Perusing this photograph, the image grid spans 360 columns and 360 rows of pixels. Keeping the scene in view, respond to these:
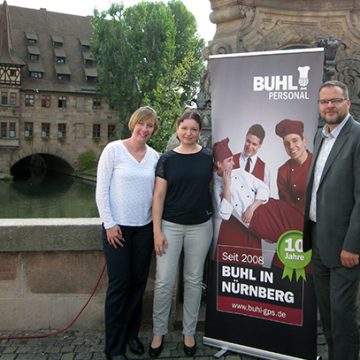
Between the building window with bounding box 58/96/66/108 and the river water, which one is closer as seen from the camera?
the river water

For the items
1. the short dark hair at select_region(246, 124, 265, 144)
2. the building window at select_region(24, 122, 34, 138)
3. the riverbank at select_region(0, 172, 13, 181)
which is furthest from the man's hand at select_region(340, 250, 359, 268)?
the building window at select_region(24, 122, 34, 138)

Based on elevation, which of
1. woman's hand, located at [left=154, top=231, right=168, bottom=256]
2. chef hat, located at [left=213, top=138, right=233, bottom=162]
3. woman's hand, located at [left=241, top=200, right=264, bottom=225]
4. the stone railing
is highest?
chef hat, located at [left=213, top=138, right=233, bottom=162]

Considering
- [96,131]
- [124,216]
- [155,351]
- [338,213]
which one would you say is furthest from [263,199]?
[96,131]

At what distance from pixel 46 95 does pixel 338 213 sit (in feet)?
144

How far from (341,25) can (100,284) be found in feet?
12.3

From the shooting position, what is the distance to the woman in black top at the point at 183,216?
3.24m

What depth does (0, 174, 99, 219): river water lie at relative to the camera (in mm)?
22594

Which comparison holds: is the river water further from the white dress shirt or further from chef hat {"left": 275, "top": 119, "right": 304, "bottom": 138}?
chef hat {"left": 275, "top": 119, "right": 304, "bottom": 138}

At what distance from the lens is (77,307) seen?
3844mm

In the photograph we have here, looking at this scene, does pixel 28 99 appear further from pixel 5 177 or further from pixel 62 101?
pixel 5 177

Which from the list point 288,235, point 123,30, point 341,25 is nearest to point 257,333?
point 288,235

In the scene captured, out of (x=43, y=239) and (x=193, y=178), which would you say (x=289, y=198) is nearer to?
(x=193, y=178)

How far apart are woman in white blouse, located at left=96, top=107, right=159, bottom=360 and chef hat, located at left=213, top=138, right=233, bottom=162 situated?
1.33 feet

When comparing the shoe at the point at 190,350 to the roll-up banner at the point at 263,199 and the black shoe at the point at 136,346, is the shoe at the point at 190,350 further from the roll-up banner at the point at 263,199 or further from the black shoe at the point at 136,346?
the black shoe at the point at 136,346
